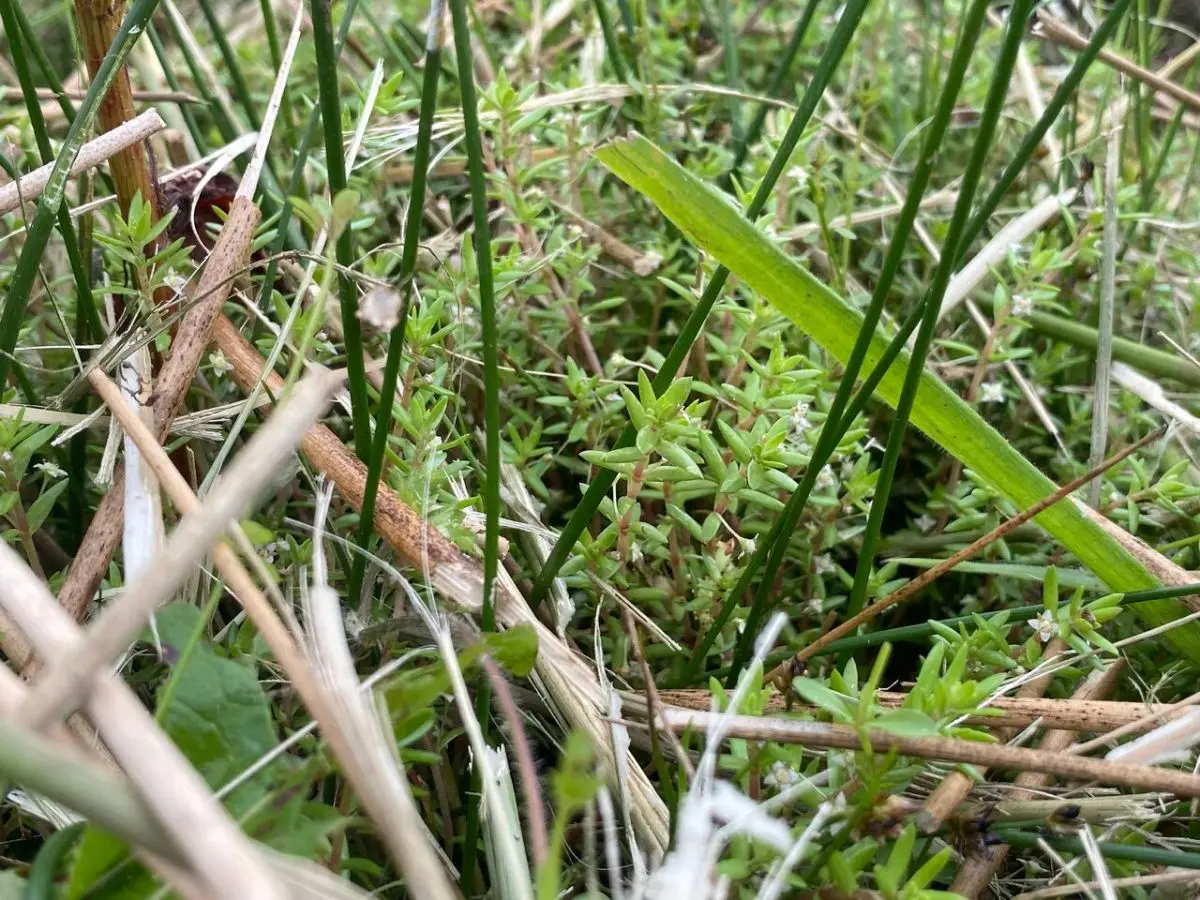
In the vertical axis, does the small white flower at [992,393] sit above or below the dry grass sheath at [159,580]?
below

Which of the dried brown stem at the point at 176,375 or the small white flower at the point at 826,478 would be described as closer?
the dried brown stem at the point at 176,375

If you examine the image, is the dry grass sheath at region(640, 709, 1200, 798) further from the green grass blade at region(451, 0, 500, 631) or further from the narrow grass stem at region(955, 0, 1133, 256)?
the narrow grass stem at region(955, 0, 1133, 256)

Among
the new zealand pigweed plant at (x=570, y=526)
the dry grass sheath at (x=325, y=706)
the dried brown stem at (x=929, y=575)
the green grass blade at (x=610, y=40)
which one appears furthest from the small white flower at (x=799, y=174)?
the dry grass sheath at (x=325, y=706)

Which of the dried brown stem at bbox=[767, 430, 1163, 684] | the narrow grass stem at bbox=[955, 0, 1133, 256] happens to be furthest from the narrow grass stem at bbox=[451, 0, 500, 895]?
the narrow grass stem at bbox=[955, 0, 1133, 256]

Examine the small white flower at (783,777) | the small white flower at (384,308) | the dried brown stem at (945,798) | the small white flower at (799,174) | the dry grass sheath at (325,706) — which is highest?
the small white flower at (384,308)

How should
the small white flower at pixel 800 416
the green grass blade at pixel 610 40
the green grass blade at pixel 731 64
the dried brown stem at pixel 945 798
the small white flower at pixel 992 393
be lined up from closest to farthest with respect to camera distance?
the dried brown stem at pixel 945 798 < the small white flower at pixel 800 416 < the small white flower at pixel 992 393 < the green grass blade at pixel 610 40 < the green grass blade at pixel 731 64

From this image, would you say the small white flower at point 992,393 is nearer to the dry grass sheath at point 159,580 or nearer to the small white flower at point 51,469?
the dry grass sheath at point 159,580
